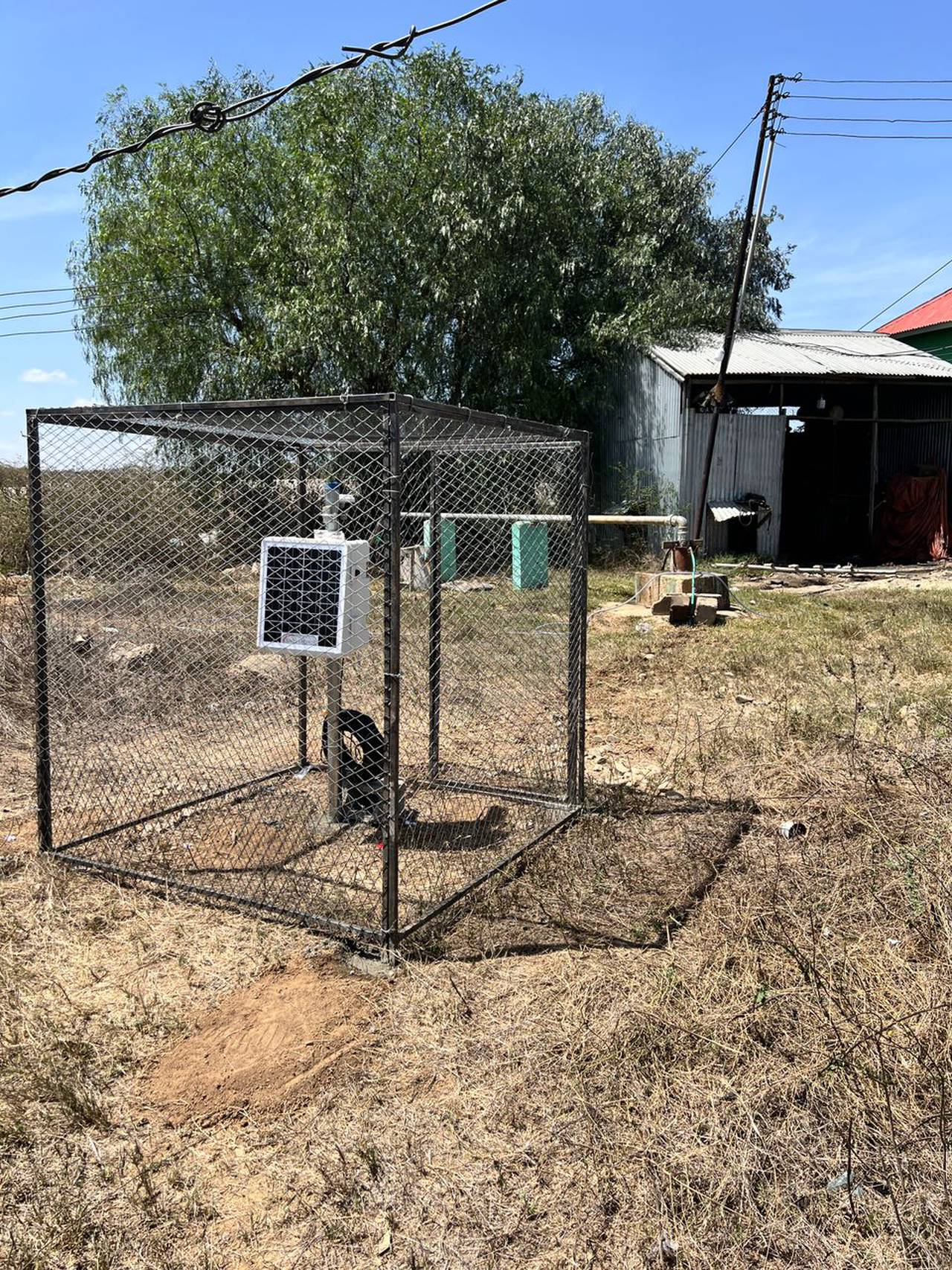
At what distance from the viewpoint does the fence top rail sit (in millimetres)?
2873

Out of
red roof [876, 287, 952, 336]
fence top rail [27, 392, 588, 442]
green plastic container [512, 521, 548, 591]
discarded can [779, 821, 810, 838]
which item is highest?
red roof [876, 287, 952, 336]

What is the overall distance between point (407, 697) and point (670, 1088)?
4909 millimetres

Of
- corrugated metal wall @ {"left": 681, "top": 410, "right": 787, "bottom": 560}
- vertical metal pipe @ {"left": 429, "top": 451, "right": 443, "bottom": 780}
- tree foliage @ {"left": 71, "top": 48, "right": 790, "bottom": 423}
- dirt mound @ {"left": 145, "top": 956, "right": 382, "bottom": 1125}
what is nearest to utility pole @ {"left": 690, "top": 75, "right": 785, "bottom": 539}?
corrugated metal wall @ {"left": 681, "top": 410, "right": 787, "bottom": 560}

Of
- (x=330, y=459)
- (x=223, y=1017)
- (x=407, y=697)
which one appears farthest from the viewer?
(x=407, y=697)

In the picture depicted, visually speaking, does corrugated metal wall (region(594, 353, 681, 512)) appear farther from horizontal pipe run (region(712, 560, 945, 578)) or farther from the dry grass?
the dry grass

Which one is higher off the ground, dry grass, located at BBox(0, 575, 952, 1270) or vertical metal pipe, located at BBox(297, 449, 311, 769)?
vertical metal pipe, located at BBox(297, 449, 311, 769)

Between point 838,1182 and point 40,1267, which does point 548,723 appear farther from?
point 40,1267

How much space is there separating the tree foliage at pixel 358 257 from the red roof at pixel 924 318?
7.25 meters

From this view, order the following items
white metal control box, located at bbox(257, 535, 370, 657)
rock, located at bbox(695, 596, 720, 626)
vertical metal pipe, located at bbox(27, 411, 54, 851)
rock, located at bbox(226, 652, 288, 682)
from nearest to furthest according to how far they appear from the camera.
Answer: white metal control box, located at bbox(257, 535, 370, 657) < vertical metal pipe, located at bbox(27, 411, 54, 851) < rock, located at bbox(226, 652, 288, 682) < rock, located at bbox(695, 596, 720, 626)

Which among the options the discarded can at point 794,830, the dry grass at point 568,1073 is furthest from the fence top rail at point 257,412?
the discarded can at point 794,830

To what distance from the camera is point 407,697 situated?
7.17 meters

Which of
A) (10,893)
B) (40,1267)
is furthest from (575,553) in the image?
(40,1267)

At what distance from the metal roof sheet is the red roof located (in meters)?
1.87

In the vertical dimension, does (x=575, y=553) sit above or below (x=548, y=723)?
above
